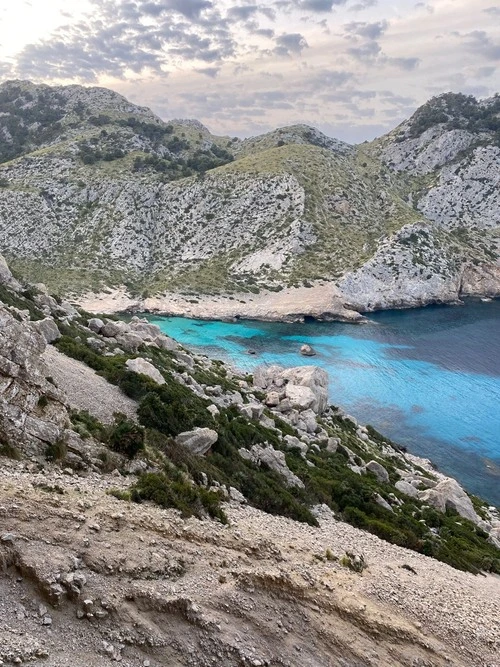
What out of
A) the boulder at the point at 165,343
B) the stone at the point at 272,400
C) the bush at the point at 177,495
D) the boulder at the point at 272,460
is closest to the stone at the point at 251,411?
the boulder at the point at 272,460

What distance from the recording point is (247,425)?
82.3 ft

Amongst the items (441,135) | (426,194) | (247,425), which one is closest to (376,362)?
(247,425)

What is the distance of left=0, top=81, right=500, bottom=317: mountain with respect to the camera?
95.1 m

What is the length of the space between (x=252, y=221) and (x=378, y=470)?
8627cm

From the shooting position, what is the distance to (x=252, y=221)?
108 m

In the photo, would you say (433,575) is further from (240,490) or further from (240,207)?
(240,207)

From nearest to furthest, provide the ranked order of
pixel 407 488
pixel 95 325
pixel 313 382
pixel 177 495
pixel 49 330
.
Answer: pixel 177 495, pixel 49 330, pixel 407 488, pixel 95 325, pixel 313 382

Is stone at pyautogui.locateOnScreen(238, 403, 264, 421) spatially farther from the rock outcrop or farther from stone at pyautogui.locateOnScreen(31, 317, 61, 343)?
stone at pyautogui.locateOnScreen(31, 317, 61, 343)

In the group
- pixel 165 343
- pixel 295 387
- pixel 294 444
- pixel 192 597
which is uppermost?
pixel 192 597

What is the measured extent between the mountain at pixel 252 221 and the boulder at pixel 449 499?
58802mm

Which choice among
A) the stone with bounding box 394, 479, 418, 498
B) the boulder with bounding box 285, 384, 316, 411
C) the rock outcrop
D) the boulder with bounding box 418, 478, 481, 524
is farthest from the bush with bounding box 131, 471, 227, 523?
the boulder with bounding box 285, 384, 316, 411

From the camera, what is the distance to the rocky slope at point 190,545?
941 cm

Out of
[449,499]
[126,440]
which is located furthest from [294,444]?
[126,440]

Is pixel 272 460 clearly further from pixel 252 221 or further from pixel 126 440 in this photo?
pixel 252 221
